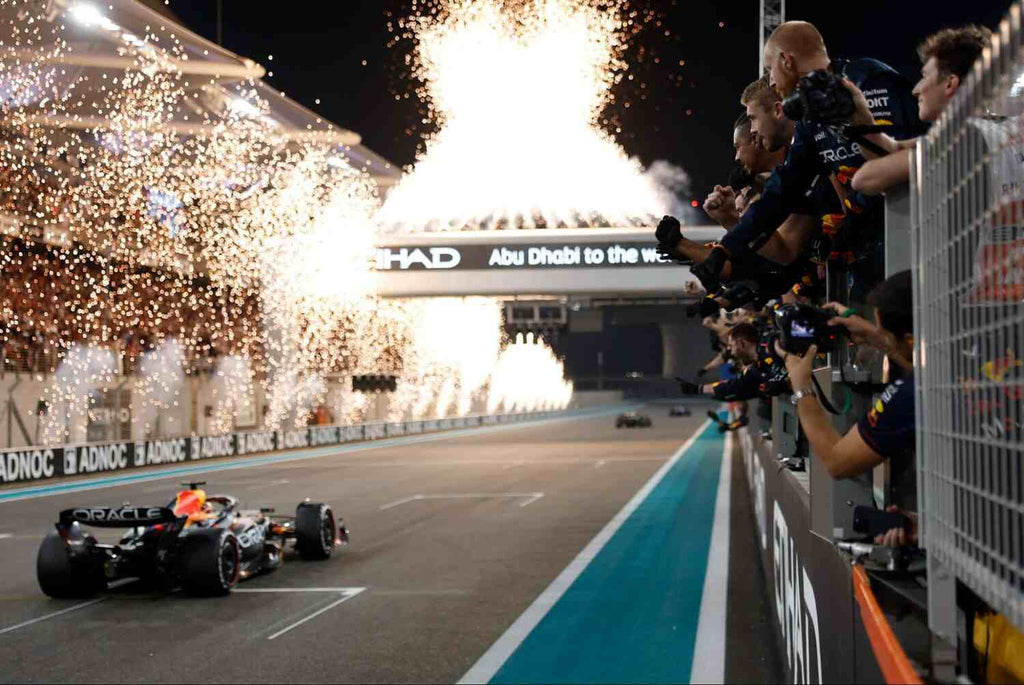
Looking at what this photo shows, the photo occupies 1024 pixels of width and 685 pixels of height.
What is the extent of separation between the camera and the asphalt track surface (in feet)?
26.8

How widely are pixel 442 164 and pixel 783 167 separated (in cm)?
2856

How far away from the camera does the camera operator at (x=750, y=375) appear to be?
Answer: 8328mm

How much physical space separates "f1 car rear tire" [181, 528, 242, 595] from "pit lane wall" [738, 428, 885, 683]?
5343 millimetres

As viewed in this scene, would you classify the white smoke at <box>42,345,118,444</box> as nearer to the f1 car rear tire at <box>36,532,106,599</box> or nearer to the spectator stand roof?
the spectator stand roof

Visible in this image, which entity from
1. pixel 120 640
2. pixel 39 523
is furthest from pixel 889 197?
pixel 39 523

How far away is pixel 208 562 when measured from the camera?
10.9m

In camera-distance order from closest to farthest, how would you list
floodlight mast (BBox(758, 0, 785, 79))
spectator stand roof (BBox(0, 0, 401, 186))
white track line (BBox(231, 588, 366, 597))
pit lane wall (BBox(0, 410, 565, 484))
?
white track line (BBox(231, 588, 366, 597))
floodlight mast (BBox(758, 0, 785, 79))
spectator stand roof (BBox(0, 0, 401, 186))
pit lane wall (BBox(0, 410, 565, 484))

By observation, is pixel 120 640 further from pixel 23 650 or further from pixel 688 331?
pixel 688 331

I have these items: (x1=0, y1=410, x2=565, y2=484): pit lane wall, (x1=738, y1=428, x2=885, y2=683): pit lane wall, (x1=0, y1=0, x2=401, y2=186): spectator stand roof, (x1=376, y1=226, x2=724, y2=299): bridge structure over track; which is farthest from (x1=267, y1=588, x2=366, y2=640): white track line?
(x1=376, y1=226, x2=724, y2=299): bridge structure over track

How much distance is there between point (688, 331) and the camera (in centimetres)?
9519

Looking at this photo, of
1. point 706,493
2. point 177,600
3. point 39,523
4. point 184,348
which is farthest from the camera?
point 184,348

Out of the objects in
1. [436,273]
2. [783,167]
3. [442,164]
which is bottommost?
[783,167]

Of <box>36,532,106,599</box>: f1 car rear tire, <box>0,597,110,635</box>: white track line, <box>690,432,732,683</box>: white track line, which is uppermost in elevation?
<box>36,532,106,599</box>: f1 car rear tire

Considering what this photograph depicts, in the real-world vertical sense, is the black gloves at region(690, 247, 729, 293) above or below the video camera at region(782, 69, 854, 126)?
below
